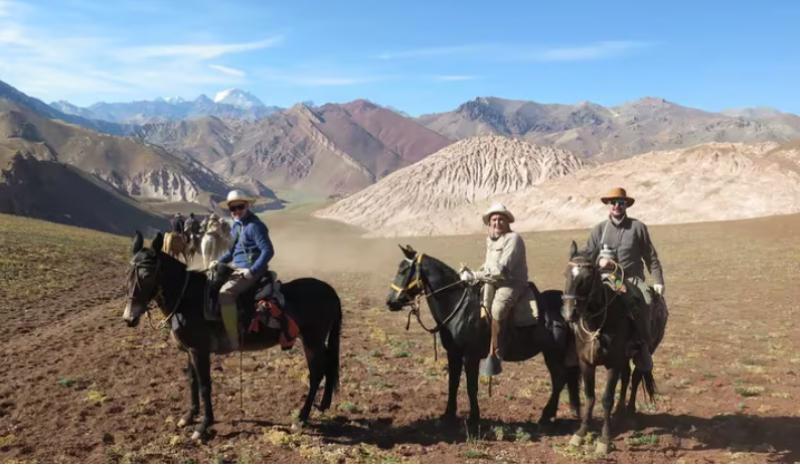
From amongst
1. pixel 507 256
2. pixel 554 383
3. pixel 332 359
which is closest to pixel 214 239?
pixel 332 359

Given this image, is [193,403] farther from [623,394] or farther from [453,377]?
[623,394]

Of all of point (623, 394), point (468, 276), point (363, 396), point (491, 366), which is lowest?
point (363, 396)

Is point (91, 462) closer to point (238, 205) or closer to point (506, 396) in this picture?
point (238, 205)

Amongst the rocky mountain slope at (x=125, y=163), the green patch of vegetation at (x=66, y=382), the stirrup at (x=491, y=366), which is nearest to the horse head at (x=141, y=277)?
the green patch of vegetation at (x=66, y=382)

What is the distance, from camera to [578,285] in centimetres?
750

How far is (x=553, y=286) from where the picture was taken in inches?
1094

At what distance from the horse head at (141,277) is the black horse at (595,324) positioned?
20.7 feet

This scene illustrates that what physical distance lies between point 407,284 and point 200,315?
3464 mm

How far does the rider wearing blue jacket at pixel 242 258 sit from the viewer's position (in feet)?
27.4

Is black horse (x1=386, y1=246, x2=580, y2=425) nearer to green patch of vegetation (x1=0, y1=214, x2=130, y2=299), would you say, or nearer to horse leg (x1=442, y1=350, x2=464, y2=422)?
horse leg (x1=442, y1=350, x2=464, y2=422)

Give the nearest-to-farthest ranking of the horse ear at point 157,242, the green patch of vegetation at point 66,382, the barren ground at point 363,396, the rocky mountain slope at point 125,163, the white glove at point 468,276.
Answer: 1. the horse ear at point 157,242
2. the barren ground at point 363,396
3. the white glove at point 468,276
4. the green patch of vegetation at point 66,382
5. the rocky mountain slope at point 125,163

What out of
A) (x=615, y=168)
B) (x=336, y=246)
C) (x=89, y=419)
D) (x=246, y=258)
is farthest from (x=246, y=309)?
(x=615, y=168)

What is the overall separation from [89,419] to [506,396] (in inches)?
317

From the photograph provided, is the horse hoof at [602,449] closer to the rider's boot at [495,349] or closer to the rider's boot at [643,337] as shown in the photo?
the rider's boot at [643,337]
